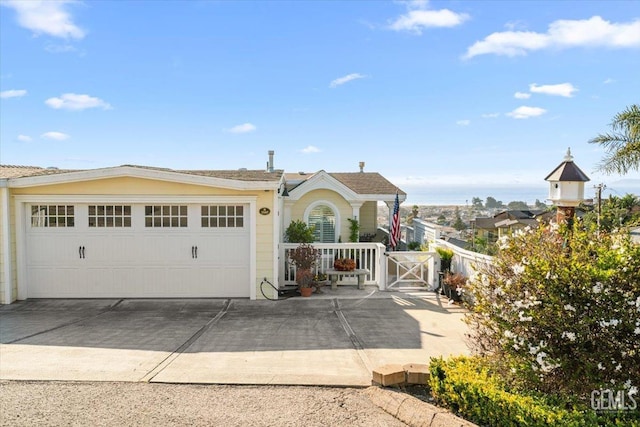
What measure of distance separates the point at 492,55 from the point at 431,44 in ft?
6.42

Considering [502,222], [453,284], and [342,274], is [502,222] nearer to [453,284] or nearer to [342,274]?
[453,284]

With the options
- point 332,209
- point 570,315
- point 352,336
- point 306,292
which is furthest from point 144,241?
point 570,315

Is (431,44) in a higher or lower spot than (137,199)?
higher

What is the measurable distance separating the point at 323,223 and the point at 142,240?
6242 millimetres

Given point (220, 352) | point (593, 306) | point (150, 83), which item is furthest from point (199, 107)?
point (593, 306)

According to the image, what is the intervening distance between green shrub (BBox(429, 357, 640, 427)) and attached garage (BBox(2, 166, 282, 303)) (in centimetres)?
554

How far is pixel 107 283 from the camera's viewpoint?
9.08 meters

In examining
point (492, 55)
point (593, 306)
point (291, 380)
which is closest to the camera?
point (593, 306)

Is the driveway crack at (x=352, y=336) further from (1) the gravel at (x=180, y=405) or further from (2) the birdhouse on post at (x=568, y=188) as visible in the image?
(2) the birdhouse on post at (x=568, y=188)

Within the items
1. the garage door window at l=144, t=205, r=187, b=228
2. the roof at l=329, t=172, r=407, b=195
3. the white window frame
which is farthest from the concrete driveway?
the roof at l=329, t=172, r=407, b=195

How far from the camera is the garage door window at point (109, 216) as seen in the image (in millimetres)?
9031

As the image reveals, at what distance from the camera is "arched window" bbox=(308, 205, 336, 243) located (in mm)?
13648

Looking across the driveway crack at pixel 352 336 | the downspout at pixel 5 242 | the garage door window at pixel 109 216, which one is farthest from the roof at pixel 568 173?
the downspout at pixel 5 242

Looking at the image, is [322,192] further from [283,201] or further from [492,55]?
[492,55]
